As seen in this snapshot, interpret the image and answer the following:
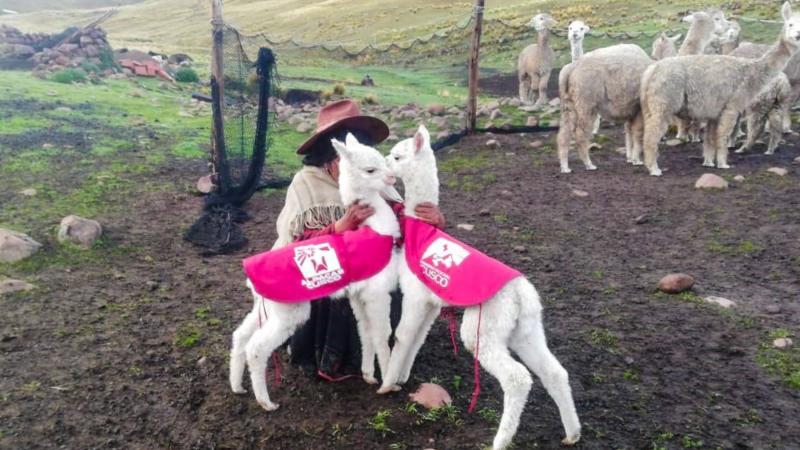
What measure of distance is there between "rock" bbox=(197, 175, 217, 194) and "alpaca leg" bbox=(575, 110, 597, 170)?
5.68 metres

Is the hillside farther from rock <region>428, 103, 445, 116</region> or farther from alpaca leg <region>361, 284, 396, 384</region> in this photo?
alpaca leg <region>361, 284, 396, 384</region>

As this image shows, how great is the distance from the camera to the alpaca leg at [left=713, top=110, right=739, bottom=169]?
9.39 meters

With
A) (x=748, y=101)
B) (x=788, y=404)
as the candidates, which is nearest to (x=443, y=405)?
(x=788, y=404)

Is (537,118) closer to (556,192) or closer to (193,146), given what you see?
(556,192)

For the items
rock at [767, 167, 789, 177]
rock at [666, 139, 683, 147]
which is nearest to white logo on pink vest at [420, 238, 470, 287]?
rock at [767, 167, 789, 177]

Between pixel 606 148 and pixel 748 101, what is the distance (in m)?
2.66

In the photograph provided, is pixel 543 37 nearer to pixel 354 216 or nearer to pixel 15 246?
pixel 15 246

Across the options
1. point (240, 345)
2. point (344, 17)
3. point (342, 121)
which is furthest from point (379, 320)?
point (344, 17)

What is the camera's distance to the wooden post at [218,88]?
8.20 metres

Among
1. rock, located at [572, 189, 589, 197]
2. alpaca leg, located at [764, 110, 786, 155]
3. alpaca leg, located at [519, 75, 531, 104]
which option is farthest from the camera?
alpaca leg, located at [519, 75, 531, 104]

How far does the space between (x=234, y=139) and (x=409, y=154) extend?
560 cm

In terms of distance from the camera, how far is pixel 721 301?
Result: 536 cm

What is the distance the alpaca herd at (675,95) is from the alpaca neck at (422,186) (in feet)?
21.3

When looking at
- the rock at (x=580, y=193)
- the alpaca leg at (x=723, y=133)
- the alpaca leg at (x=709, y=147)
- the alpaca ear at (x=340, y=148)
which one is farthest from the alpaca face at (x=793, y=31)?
the alpaca ear at (x=340, y=148)
